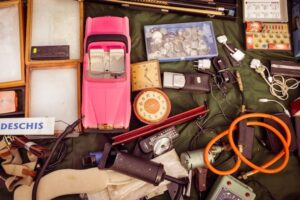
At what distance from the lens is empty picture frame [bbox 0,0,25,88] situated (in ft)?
5.85

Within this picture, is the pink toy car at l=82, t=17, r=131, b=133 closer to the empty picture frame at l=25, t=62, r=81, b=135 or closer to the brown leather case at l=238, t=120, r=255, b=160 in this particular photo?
the empty picture frame at l=25, t=62, r=81, b=135

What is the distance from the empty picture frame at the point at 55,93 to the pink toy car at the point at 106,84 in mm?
92

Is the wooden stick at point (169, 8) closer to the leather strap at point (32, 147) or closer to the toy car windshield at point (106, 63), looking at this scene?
the toy car windshield at point (106, 63)

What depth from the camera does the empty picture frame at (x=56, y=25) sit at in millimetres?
1829

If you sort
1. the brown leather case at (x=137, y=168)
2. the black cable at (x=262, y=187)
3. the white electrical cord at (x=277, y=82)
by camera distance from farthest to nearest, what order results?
the white electrical cord at (x=277, y=82), the black cable at (x=262, y=187), the brown leather case at (x=137, y=168)

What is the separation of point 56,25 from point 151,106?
64 centimetres

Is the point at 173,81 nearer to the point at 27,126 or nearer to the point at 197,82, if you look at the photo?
the point at 197,82

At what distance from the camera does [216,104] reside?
1.91 metres

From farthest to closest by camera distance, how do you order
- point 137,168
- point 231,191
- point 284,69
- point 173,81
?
point 284,69, point 173,81, point 231,191, point 137,168

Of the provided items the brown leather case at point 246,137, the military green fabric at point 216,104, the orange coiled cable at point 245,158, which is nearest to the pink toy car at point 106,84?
the military green fabric at point 216,104

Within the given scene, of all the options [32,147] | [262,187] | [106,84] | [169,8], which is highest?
[169,8]

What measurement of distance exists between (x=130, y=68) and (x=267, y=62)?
30.0 inches

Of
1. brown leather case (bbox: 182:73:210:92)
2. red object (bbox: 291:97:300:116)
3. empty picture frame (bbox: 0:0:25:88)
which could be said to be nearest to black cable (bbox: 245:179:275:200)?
red object (bbox: 291:97:300:116)

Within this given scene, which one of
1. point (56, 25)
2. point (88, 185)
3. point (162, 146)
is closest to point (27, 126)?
point (88, 185)
